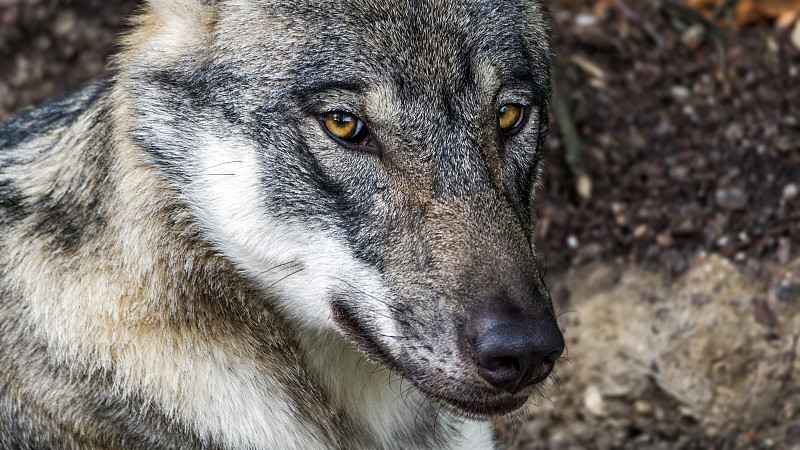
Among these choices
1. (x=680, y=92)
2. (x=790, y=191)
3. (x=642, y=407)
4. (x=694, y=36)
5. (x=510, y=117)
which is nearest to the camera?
(x=510, y=117)

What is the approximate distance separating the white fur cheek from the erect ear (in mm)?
380

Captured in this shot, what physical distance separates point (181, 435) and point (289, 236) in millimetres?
878

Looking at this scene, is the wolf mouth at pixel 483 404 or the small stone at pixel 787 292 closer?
the wolf mouth at pixel 483 404

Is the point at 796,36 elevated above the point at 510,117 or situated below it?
below

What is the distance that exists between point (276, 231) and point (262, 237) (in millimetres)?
55

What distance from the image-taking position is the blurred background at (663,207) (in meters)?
5.34

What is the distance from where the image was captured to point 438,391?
118 inches

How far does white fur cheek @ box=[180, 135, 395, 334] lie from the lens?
123 inches

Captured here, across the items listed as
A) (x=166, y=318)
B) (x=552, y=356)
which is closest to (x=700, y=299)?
(x=552, y=356)

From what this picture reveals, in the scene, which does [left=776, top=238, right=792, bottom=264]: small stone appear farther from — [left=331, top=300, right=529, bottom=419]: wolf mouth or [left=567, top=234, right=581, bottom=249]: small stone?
[left=331, top=300, right=529, bottom=419]: wolf mouth

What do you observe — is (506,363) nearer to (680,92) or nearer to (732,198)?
(732,198)

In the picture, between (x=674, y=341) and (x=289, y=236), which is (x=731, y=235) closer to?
(x=674, y=341)

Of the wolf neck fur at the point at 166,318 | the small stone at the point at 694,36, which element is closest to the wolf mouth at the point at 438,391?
the wolf neck fur at the point at 166,318

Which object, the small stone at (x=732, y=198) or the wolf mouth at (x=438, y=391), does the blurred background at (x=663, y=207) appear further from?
the wolf mouth at (x=438, y=391)
